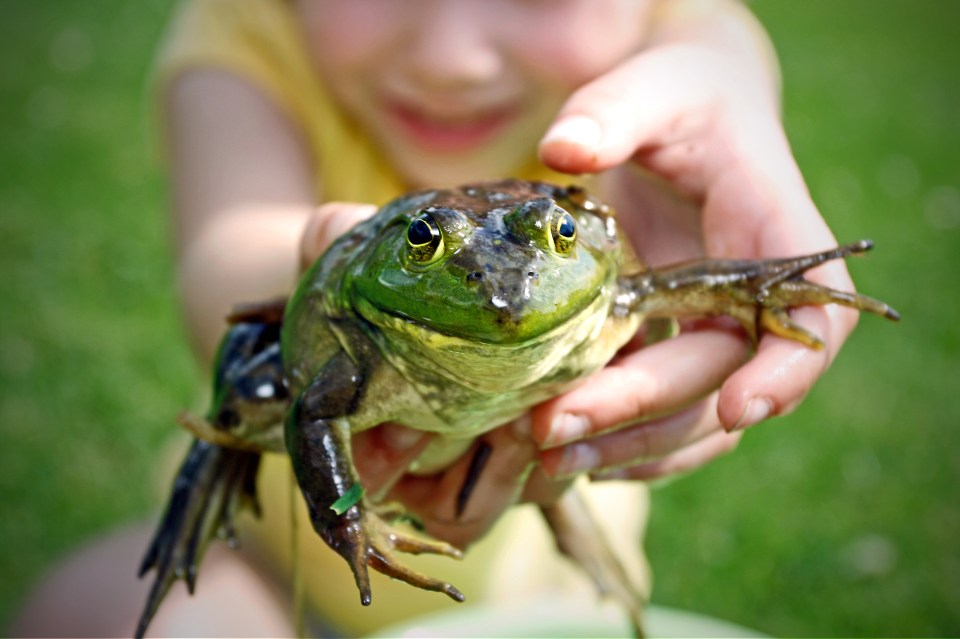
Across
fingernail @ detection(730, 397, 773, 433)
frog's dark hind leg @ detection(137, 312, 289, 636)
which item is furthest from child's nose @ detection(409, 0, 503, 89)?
fingernail @ detection(730, 397, 773, 433)

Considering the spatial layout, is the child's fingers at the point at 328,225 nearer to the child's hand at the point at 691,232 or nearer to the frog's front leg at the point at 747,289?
the child's hand at the point at 691,232

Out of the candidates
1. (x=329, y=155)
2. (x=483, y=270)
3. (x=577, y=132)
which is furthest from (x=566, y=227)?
(x=329, y=155)

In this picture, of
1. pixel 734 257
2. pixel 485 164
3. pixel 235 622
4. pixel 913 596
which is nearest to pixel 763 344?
pixel 734 257

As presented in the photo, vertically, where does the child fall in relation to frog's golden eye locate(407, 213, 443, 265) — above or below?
below

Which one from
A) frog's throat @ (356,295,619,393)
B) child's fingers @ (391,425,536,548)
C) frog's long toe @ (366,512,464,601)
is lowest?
child's fingers @ (391,425,536,548)

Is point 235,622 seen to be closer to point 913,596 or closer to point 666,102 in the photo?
point 666,102

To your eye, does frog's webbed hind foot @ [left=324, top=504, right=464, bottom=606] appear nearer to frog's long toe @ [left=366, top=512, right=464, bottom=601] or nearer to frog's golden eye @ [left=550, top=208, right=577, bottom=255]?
frog's long toe @ [left=366, top=512, right=464, bottom=601]

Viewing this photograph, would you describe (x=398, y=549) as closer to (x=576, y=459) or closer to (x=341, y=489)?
(x=341, y=489)
